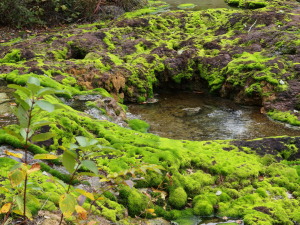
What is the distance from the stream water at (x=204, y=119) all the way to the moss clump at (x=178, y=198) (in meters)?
3.20

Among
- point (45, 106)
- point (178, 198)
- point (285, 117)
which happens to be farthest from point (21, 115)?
point (285, 117)

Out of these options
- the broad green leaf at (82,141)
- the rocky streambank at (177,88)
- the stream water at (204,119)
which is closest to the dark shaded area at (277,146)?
the rocky streambank at (177,88)

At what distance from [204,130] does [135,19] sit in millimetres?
7592

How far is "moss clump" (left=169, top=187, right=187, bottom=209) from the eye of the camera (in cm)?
528

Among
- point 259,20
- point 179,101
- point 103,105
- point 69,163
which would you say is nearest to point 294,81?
point 179,101

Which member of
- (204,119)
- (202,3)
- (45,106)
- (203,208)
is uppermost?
(45,106)

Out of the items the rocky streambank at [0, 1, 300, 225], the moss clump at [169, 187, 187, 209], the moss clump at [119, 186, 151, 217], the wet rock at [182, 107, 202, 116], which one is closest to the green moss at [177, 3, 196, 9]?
the rocky streambank at [0, 1, 300, 225]

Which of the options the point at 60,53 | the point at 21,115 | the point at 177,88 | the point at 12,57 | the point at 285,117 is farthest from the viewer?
the point at 177,88

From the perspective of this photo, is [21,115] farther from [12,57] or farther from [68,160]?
[12,57]

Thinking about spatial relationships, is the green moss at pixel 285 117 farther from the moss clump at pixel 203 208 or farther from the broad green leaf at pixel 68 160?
the broad green leaf at pixel 68 160

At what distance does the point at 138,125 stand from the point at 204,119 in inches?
75.9

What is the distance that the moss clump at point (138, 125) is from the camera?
8.92 meters

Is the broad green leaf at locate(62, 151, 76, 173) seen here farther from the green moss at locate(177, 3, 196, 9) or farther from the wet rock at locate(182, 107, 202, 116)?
the green moss at locate(177, 3, 196, 9)

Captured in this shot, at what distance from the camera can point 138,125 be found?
9.08m
